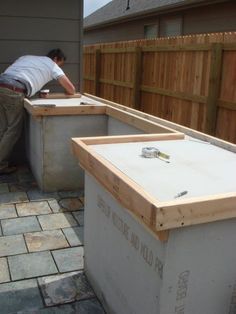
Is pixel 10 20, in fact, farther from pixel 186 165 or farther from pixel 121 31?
pixel 121 31

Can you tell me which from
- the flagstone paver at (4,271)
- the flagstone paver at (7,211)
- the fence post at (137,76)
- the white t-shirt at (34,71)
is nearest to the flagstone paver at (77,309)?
the flagstone paver at (4,271)

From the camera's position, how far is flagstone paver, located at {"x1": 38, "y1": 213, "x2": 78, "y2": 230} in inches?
146

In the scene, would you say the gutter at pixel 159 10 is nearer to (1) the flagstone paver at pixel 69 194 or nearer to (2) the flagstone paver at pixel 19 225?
(1) the flagstone paver at pixel 69 194

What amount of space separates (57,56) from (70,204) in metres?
2.09

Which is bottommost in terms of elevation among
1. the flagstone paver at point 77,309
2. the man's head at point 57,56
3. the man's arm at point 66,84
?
the flagstone paver at point 77,309

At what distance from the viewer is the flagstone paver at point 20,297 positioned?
2.51m

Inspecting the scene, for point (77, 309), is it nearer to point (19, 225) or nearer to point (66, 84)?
point (19, 225)

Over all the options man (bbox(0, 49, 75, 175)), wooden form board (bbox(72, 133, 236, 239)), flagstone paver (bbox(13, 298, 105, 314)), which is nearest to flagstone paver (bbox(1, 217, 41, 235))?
flagstone paver (bbox(13, 298, 105, 314))

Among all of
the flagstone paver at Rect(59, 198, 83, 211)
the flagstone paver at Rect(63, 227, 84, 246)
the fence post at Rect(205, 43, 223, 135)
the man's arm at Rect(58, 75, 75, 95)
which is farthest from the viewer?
the fence post at Rect(205, 43, 223, 135)

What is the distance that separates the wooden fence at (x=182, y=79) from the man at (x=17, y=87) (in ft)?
6.50

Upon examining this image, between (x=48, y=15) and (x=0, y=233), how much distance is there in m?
3.31

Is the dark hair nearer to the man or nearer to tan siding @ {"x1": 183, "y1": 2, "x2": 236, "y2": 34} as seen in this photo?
the man

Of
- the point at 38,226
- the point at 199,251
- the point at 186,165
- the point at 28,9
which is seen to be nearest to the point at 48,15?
the point at 28,9

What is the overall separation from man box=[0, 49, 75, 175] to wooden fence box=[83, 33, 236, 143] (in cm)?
198
